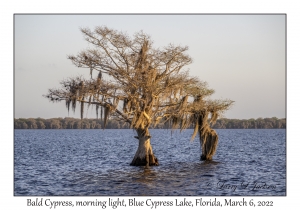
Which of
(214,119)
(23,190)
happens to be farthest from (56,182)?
(214,119)

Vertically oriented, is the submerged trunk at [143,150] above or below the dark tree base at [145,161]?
above

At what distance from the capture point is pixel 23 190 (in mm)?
26062

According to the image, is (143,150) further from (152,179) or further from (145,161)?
(152,179)

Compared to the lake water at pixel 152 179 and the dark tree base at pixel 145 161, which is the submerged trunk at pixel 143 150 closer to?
the dark tree base at pixel 145 161

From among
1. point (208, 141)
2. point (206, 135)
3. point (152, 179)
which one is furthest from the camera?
point (208, 141)

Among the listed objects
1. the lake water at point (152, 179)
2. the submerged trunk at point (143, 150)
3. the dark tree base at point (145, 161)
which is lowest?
the lake water at point (152, 179)

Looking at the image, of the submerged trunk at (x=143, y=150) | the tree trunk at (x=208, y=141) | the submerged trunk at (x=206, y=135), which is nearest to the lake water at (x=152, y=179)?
the submerged trunk at (x=143, y=150)

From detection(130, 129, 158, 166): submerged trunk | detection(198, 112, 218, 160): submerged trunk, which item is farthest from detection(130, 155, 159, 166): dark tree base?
detection(198, 112, 218, 160): submerged trunk

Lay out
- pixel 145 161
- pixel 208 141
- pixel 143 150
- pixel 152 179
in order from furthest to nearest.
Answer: pixel 208 141 < pixel 143 150 < pixel 145 161 < pixel 152 179

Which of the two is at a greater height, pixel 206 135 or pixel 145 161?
pixel 206 135

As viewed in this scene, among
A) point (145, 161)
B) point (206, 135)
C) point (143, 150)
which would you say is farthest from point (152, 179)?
point (206, 135)

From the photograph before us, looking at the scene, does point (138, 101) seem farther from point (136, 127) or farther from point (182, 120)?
point (182, 120)

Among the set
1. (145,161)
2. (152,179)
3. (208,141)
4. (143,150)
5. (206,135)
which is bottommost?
(152,179)
